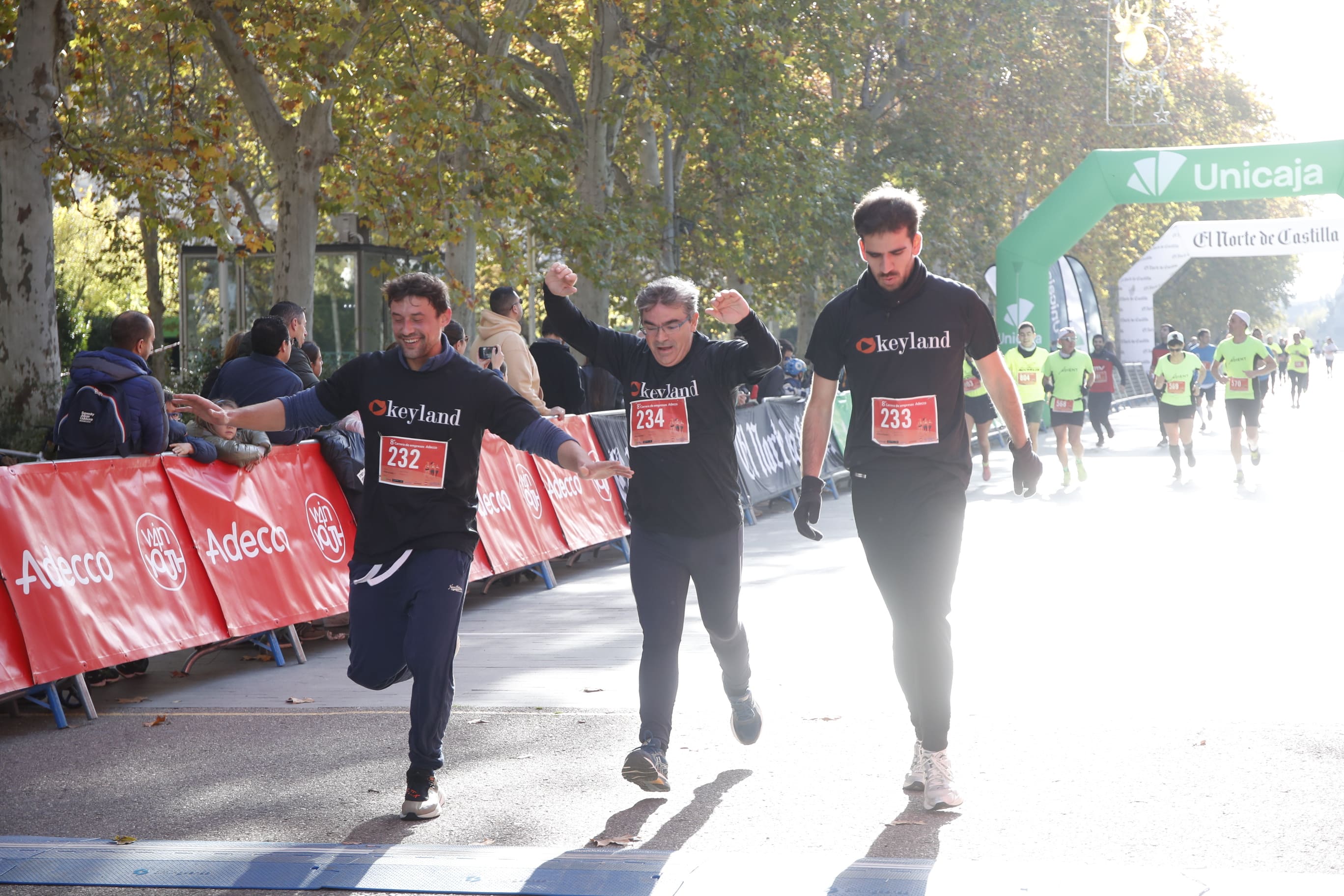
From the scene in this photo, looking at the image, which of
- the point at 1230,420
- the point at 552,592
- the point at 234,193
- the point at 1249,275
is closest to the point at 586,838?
the point at 552,592

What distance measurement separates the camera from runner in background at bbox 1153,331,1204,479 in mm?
17328

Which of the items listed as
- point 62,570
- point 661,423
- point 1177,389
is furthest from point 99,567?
point 1177,389

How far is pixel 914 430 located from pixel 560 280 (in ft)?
4.89

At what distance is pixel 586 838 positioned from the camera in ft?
15.4

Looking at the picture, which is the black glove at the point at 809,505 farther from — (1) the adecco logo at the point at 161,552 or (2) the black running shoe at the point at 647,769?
(1) the adecco logo at the point at 161,552

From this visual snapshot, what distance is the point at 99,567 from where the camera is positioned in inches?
269

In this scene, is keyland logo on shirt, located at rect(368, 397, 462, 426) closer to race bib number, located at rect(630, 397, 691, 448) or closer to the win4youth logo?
race bib number, located at rect(630, 397, 691, 448)

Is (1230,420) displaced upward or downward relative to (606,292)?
downward

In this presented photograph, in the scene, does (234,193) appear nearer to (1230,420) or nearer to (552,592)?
(1230,420)

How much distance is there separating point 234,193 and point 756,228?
616 inches

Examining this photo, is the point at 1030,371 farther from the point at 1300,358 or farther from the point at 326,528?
the point at 1300,358

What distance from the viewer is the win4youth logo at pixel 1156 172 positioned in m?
24.7

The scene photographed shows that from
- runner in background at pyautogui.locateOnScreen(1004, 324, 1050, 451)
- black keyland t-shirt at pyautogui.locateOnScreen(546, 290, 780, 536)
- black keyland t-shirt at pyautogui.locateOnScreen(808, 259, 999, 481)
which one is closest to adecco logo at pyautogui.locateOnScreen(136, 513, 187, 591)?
black keyland t-shirt at pyautogui.locateOnScreen(546, 290, 780, 536)

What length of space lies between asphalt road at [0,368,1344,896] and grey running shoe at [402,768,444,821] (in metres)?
0.07
